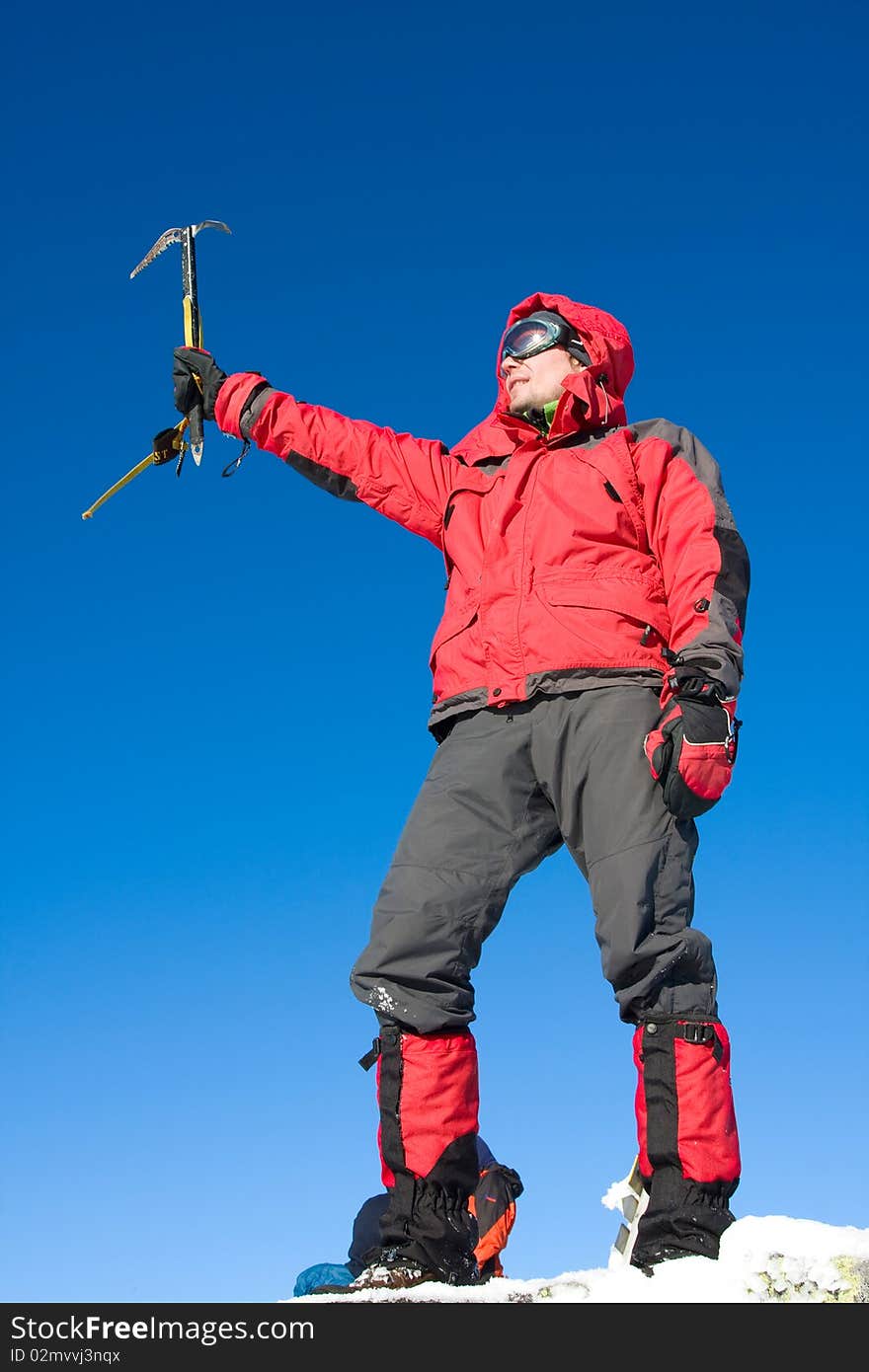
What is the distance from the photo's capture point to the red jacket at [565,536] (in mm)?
4617

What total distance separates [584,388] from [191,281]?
6.60 ft

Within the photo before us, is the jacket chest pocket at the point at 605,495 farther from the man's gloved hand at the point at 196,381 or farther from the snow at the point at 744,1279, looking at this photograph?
the snow at the point at 744,1279

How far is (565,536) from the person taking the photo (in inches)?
189

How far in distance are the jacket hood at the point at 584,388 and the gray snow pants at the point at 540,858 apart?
1158 mm

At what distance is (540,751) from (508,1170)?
2.29 m

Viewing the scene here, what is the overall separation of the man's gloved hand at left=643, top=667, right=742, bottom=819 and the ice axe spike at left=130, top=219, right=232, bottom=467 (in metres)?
2.46

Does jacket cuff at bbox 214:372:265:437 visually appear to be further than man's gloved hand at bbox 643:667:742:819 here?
Yes

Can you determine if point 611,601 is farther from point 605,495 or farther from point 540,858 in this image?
point 540,858

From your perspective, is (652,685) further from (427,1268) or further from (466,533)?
(427,1268)

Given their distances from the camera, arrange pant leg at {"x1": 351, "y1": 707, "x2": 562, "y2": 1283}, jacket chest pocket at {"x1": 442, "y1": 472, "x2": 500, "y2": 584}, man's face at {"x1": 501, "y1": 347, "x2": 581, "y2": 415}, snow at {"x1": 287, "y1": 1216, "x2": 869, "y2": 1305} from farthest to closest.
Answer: man's face at {"x1": 501, "y1": 347, "x2": 581, "y2": 415} < jacket chest pocket at {"x1": 442, "y1": 472, "x2": 500, "y2": 584} < pant leg at {"x1": 351, "y1": 707, "x2": 562, "y2": 1283} < snow at {"x1": 287, "y1": 1216, "x2": 869, "y2": 1305}

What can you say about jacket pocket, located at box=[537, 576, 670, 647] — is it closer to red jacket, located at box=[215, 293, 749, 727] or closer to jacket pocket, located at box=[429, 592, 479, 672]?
red jacket, located at box=[215, 293, 749, 727]

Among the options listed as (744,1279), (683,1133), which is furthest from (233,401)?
(744,1279)

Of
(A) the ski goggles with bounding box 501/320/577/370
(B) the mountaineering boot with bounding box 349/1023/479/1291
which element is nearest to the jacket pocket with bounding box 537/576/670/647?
(A) the ski goggles with bounding box 501/320/577/370

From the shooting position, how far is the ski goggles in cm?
552
